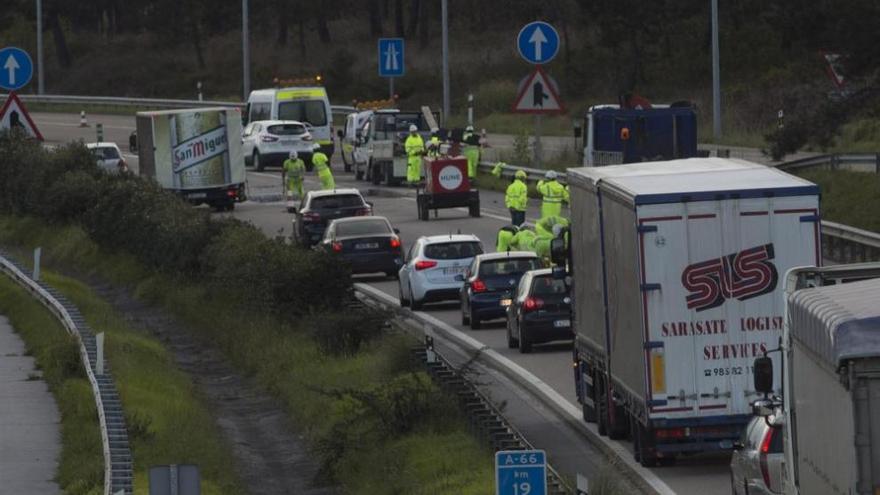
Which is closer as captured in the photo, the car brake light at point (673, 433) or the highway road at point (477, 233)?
the car brake light at point (673, 433)

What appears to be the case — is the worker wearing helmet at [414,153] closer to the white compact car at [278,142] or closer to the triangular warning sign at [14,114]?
the white compact car at [278,142]

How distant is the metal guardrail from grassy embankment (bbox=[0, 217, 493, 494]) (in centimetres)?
54

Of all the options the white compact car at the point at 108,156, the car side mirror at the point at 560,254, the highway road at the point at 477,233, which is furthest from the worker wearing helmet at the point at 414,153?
the car side mirror at the point at 560,254

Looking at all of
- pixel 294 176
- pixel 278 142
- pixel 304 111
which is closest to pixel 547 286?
pixel 294 176

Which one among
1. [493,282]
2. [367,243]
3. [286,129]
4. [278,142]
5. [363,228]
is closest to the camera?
[493,282]

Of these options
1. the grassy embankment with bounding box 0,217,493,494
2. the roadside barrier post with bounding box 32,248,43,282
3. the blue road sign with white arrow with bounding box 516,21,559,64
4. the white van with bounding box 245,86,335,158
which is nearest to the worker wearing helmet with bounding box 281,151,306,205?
the blue road sign with white arrow with bounding box 516,21,559,64

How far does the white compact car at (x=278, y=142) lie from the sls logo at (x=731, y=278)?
133ft

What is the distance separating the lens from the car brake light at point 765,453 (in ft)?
48.7

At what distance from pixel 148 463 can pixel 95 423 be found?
216cm

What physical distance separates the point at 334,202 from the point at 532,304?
14.5 metres

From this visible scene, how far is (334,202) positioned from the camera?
140 feet

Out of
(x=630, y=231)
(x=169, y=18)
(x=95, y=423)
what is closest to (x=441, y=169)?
(x=95, y=423)

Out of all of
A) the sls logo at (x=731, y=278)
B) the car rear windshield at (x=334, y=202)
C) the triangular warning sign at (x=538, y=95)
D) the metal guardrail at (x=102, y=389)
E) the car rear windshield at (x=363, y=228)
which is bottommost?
the metal guardrail at (x=102, y=389)

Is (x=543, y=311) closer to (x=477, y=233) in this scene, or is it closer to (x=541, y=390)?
(x=541, y=390)
